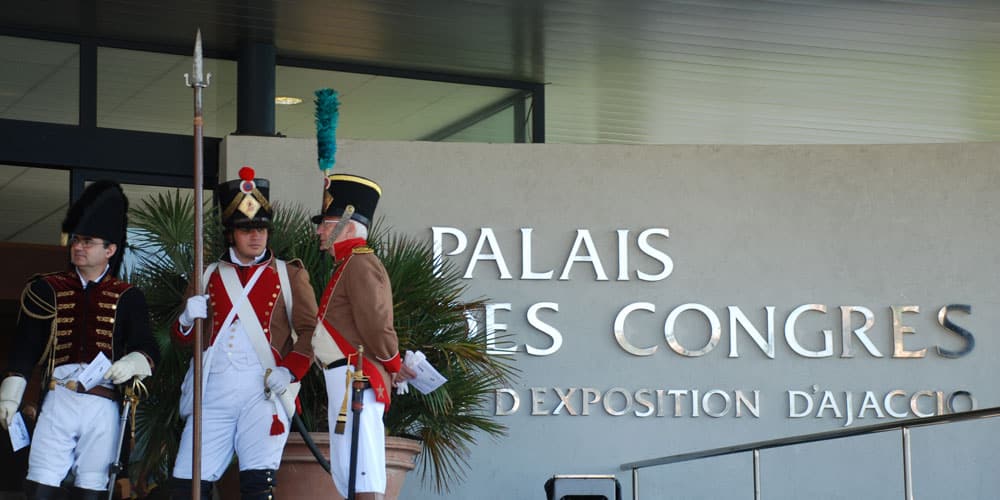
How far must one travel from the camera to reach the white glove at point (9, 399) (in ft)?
18.9

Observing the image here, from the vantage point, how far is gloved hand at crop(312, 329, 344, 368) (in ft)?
19.4

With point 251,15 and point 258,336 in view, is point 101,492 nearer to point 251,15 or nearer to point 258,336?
point 258,336

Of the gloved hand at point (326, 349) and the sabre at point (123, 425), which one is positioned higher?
the gloved hand at point (326, 349)

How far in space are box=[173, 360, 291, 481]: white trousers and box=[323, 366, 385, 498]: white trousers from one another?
212mm

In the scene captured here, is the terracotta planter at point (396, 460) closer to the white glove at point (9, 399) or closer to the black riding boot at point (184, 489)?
the black riding boot at point (184, 489)

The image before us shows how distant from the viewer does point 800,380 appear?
898 centimetres

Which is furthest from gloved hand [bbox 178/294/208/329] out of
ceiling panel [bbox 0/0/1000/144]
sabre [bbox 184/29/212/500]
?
ceiling panel [bbox 0/0/1000/144]

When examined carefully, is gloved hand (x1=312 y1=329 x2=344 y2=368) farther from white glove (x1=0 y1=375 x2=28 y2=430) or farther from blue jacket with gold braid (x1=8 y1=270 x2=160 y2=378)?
white glove (x1=0 y1=375 x2=28 y2=430)

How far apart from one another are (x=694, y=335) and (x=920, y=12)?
7.42ft

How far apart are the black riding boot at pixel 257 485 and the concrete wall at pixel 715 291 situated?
2.92 m

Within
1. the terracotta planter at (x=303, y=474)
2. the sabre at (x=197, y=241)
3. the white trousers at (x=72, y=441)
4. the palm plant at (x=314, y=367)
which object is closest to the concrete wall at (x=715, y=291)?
the palm plant at (x=314, y=367)

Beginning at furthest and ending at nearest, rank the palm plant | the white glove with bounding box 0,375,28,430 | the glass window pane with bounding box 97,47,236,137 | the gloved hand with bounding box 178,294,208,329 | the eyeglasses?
the glass window pane with bounding box 97,47,236,137, the palm plant, the eyeglasses, the white glove with bounding box 0,375,28,430, the gloved hand with bounding box 178,294,208,329

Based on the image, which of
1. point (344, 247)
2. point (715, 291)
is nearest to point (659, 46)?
point (715, 291)

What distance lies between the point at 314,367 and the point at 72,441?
1448 mm
